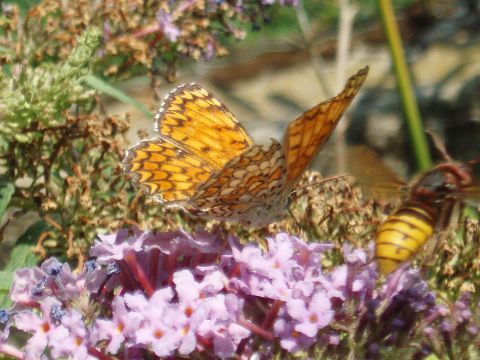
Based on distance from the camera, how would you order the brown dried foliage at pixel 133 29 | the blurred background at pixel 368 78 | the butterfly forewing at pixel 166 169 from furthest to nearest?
the blurred background at pixel 368 78
the brown dried foliage at pixel 133 29
the butterfly forewing at pixel 166 169

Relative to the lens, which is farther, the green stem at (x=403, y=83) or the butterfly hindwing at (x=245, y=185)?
the green stem at (x=403, y=83)

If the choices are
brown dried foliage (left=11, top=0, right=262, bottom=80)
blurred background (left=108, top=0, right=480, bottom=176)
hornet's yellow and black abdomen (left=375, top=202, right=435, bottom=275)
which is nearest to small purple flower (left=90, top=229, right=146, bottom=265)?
hornet's yellow and black abdomen (left=375, top=202, right=435, bottom=275)

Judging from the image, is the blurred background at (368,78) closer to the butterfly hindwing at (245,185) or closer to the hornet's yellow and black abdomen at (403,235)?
the butterfly hindwing at (245,185)

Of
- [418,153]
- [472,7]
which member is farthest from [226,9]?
[472,7]

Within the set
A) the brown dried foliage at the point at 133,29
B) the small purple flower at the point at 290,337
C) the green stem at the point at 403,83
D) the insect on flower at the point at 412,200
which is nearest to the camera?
the small purple flower at the point at 290,337

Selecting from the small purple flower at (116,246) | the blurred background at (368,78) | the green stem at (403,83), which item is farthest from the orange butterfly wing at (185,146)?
the blurred background at (368,78)

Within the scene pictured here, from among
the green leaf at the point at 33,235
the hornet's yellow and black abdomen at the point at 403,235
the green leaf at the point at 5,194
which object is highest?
the hornet's yellow and black abdomen at the point at 403,235
